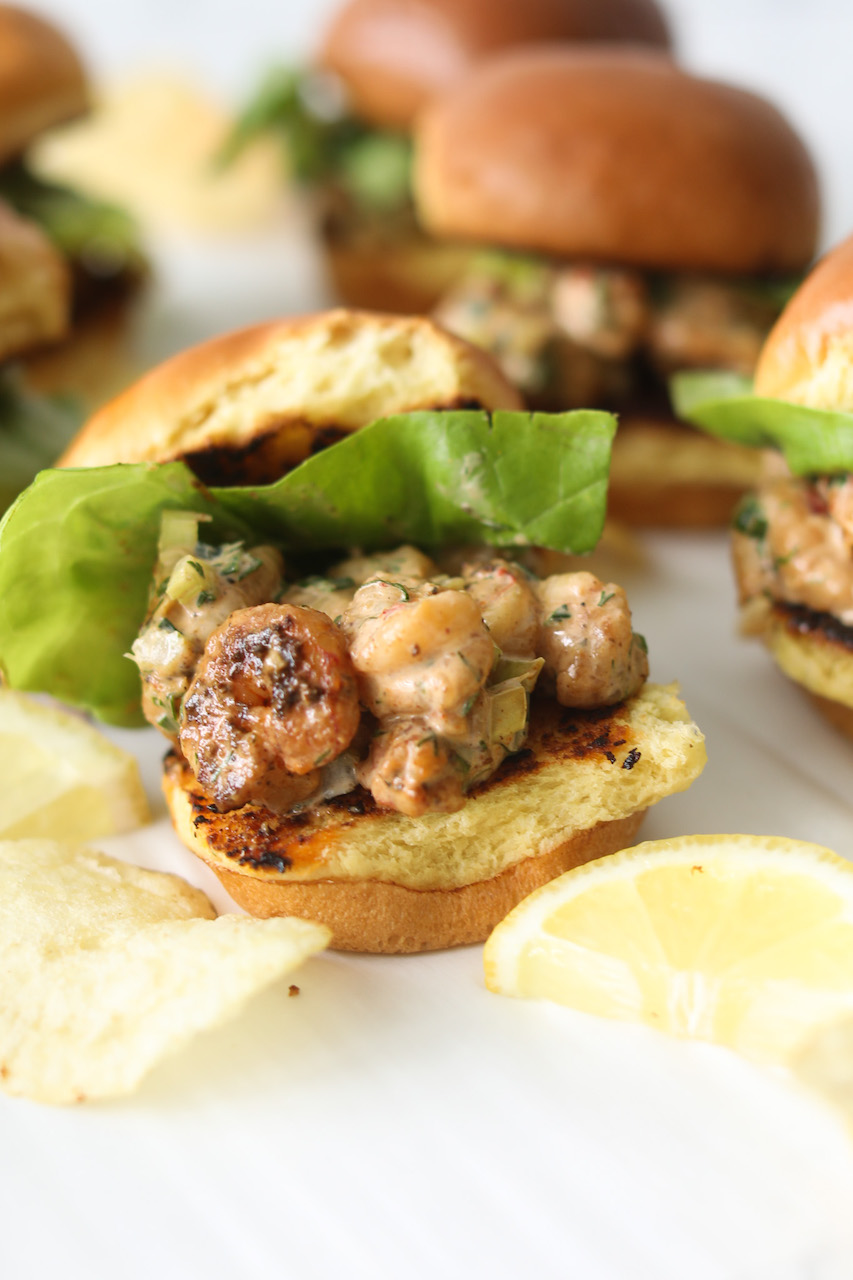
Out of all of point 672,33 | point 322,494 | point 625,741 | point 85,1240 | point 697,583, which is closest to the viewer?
point 85,1240

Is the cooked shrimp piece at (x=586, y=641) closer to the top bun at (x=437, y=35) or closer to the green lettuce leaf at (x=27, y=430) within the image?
the green lettuce leaf at (x=27, y=430)

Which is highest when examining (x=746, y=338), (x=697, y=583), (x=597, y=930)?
(x=746, y=338)

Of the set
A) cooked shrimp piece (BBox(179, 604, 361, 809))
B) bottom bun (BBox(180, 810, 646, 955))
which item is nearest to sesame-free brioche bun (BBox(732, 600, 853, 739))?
bottom bun (BBox(180, 810, 646, 955))

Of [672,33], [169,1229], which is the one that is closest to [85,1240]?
[169,1229]

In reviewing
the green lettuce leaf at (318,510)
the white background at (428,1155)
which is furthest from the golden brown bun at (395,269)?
the white background at (428,1155)

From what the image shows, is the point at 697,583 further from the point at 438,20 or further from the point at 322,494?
the point at 438,20

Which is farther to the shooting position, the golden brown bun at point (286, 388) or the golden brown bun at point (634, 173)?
the golden brown bun at point (634, 173)

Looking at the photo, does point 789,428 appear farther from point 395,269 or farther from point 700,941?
point 395,269

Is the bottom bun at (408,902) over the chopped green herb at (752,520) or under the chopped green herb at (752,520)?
under
